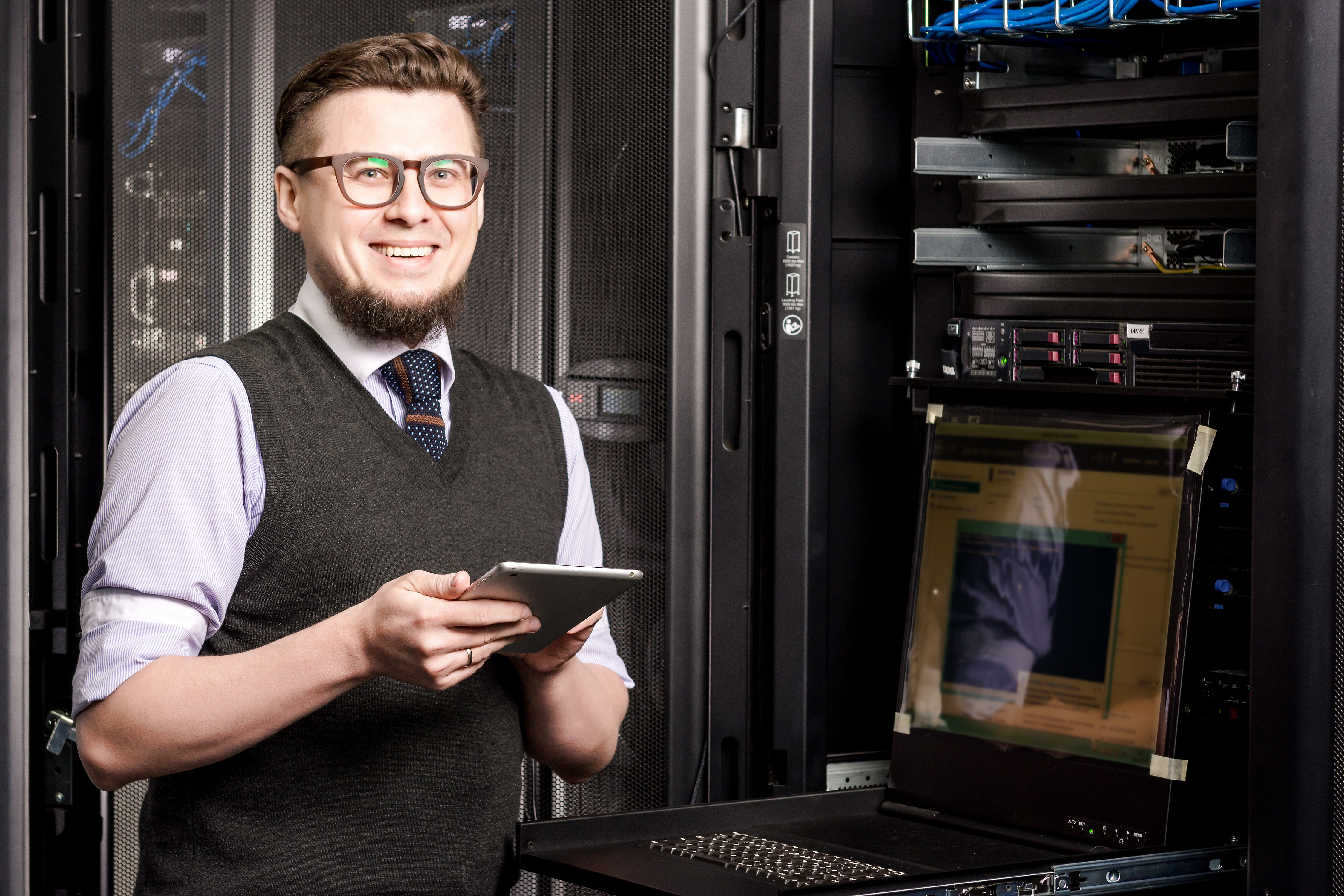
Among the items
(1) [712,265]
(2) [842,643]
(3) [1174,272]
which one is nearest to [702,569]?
(2) [842,643]

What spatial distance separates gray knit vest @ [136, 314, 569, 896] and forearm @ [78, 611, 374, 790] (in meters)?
0.12

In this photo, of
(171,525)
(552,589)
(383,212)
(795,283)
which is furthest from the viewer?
(795,283)

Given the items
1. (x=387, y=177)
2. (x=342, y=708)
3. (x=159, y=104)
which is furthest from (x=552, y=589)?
(x=159, y=104)

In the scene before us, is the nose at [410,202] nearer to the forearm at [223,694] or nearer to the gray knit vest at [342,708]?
the gray knit vest at [342,708]

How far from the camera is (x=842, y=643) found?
2.32m

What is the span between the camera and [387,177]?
175 centimetres

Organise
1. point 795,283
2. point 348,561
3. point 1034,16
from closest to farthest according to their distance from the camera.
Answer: point 348,561 → point 1034,16 → point 795,283

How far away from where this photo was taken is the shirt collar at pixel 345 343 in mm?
1738

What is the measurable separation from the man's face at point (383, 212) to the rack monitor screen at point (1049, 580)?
80cm

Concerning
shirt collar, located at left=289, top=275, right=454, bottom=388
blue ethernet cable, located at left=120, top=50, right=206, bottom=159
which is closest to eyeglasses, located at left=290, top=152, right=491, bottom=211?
shirt collar, located at left=289, top=275, right=454, bottom=388

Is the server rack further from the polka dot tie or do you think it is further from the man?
the polka dot tie

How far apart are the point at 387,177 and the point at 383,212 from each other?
0.15 feet

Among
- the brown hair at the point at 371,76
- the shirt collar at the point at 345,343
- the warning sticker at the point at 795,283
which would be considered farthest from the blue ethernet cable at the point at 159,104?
the warning sticker at the point at 795,283

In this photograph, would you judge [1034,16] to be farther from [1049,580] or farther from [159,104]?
[159,104]
